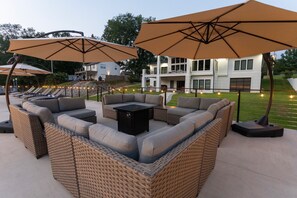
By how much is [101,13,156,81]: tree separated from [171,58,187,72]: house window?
29.1ft

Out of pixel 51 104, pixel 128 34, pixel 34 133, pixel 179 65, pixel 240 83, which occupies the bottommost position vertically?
pixel 34 133

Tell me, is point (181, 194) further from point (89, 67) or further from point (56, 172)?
point (89, 67)

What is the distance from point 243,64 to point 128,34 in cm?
1919

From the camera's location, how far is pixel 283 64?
91.0ft

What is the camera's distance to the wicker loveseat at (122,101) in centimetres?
541

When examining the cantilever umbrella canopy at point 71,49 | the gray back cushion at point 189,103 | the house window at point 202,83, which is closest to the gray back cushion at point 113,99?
the cantilever umbrella canopy at point 71,49

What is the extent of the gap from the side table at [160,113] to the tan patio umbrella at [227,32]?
1818 mm

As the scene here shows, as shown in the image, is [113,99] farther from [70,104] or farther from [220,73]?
[220,73]

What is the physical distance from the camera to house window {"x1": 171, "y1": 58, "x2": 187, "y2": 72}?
18.9m

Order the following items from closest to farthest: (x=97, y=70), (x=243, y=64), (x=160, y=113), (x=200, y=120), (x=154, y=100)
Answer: (x=200, y=120)
(x=160, y=113)
(x=154, y=100)
(x=243, y=64)
(x=97, y=70)

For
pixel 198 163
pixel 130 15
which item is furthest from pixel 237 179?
pixel 130 15

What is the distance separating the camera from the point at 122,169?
1.14 metres

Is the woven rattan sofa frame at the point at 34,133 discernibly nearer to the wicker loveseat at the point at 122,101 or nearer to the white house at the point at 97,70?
the wicker loveseat at the point at 122,101

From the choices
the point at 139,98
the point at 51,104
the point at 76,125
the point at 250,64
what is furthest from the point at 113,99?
the point at 250,64
